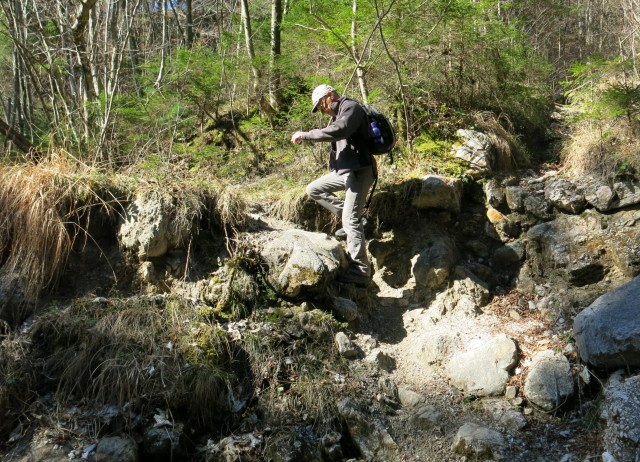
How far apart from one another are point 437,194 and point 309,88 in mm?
3861

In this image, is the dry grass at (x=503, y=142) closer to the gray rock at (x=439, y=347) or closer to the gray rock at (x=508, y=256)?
the gray rock at (x=508, y=256)

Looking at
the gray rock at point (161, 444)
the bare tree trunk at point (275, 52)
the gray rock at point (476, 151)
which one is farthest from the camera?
the bare tree trunk at point (275, 52)

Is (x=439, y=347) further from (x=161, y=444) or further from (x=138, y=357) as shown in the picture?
(x=138, y=357)

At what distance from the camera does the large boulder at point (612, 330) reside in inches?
144

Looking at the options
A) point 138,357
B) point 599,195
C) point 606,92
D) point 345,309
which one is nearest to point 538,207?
point 599,195

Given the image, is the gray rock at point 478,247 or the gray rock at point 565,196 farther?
the gray rock at point 478,247

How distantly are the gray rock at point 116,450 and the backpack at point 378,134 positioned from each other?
3425 millimetres

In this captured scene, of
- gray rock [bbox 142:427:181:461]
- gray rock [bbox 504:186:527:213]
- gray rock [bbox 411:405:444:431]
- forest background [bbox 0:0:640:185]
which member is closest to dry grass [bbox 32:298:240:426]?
gray rock [bbox 142:427:181:461]

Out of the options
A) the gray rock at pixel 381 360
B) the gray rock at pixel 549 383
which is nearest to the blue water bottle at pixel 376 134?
the gray rock at pixel 381 360

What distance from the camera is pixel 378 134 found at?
487 cm

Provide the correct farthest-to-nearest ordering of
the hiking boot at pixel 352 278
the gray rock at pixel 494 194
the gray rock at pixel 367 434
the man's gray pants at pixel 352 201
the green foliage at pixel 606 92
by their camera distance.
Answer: the gray rock at pixel 494 194, the green foliage at pixel 606 92, the hiking boot at pixel 352 278, the man's gray pants at pixel 352 201, the gray rock at pixel 367 434

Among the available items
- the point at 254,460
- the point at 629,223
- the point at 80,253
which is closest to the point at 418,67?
the point at 629,223

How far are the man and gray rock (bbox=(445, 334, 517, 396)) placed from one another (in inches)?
51.3

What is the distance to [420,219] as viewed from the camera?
603 centimetres
